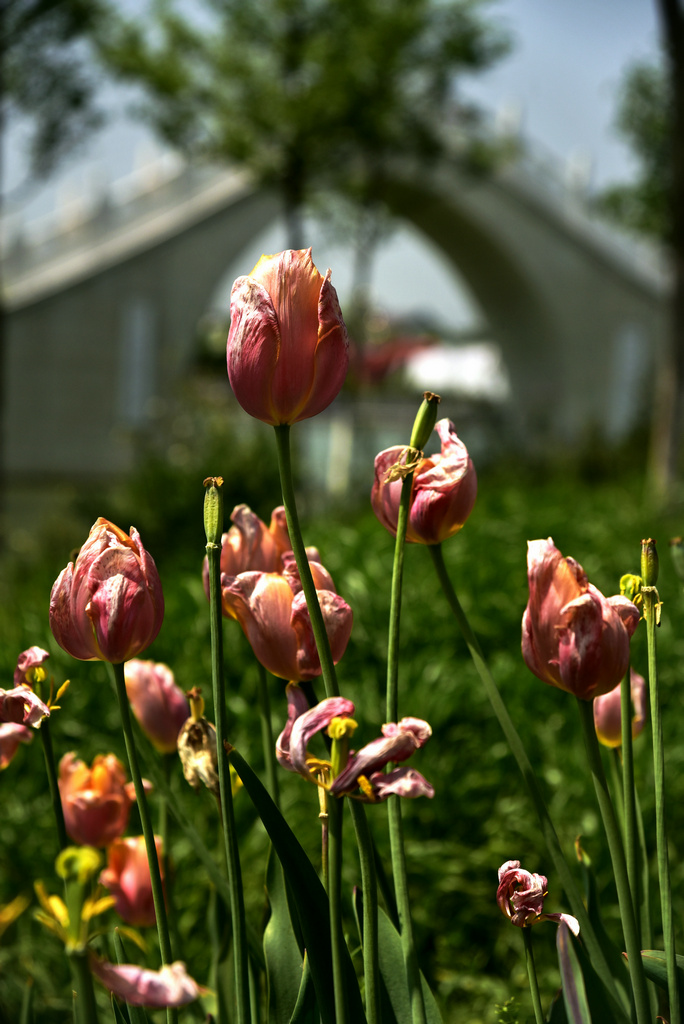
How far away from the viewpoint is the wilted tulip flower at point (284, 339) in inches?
20.7

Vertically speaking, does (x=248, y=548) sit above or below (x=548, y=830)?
above

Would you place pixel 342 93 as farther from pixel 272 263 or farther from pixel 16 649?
pixel 272 263

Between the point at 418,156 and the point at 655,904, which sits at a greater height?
the point at 418,156

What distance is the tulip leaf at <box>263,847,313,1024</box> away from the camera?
610 millimetres

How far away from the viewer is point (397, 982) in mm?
599

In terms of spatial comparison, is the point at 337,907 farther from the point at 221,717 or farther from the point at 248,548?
the point at 248,548

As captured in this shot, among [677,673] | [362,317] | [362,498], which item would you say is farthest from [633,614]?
[362,317]

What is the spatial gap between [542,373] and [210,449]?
14.5 meters

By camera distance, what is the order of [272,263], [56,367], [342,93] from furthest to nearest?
[56,367] < [342,93] < [272,263]

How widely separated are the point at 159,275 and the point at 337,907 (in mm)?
14519

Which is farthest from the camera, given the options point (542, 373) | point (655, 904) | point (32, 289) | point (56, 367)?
point (542, 373)

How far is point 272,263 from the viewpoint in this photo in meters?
0.54

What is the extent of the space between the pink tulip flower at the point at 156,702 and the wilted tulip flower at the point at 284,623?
0.22 meters

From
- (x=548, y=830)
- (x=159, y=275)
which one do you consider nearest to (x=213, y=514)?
(x=548, y=830)
